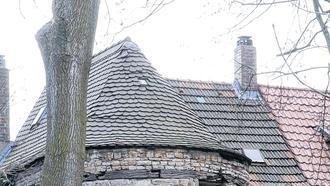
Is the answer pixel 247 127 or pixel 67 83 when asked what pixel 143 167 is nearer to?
pixel 247 127

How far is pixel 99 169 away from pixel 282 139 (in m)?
6.85

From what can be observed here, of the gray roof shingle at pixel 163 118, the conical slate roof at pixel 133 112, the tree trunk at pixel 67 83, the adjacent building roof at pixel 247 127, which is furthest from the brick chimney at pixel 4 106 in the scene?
the tree trunk at pixel 67 83

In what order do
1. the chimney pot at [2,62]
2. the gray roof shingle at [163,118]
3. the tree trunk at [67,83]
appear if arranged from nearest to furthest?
the tree trunk at [67,83]
the gray roof shingle at [163,118]
the chimney pot at [2,62]

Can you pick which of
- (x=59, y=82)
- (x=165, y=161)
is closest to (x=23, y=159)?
(x=165, y=161)

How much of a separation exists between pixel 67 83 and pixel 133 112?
9.01 metres

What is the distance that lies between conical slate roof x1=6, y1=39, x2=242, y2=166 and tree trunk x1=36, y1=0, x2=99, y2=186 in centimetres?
796

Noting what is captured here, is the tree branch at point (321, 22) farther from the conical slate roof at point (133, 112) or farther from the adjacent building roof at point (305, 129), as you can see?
the adjacent building roof at point (305, 129)

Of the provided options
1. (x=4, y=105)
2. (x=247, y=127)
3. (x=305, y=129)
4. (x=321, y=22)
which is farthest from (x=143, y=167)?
(x=4, y=105)

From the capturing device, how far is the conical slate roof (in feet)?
59.3

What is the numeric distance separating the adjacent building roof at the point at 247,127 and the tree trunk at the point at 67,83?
11625 millimetres

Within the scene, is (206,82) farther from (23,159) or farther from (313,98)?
(23,159)

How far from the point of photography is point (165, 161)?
18.0 m

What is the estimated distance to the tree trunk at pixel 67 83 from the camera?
947 cm

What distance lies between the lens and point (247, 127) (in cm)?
2297
